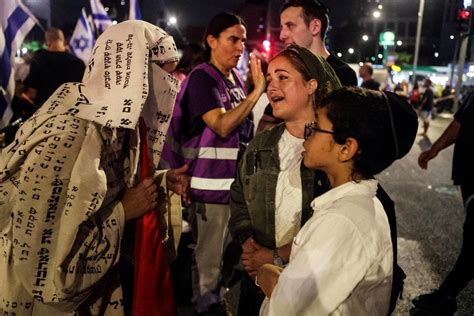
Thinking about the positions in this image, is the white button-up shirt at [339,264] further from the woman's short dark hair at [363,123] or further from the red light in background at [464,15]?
the red light in background at [464,15]

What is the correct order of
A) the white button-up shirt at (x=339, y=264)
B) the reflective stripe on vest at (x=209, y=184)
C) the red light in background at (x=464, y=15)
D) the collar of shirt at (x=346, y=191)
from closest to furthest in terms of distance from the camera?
the white button-up shirt at (x=339, y=264) < the collar of shirt at (x=346, y=191) < the reflective stripe on vest at (x=209, y=184) < the red light in background at (x=464, y=15)

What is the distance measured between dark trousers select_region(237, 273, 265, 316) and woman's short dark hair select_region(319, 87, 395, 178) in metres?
0.96

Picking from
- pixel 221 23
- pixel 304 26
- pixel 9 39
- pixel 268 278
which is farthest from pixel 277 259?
pixel 9 39

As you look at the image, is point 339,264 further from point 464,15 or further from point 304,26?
point 464,15

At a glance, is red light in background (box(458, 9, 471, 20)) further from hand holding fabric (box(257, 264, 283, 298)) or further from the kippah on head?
hand holding fabric (box(257, 264, 283, 298))

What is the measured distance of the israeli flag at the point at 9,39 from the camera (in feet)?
11.9

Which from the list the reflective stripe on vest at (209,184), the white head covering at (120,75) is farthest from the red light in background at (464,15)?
the white head covering at (120,75)

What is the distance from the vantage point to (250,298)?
2.29 meters

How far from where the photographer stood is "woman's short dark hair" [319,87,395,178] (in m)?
1.56

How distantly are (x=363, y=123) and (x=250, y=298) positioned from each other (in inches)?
47.1

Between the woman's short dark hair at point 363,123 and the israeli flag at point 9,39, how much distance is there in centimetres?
303

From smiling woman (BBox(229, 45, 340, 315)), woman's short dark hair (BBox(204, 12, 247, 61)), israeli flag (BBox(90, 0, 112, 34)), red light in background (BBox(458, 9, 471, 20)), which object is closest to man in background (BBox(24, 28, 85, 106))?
israeli flag (BBox(90, 0, 112, 34))

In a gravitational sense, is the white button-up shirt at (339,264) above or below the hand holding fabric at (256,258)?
above

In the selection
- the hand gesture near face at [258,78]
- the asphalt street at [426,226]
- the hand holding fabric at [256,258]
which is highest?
the hand gesture near face at [258,78]
